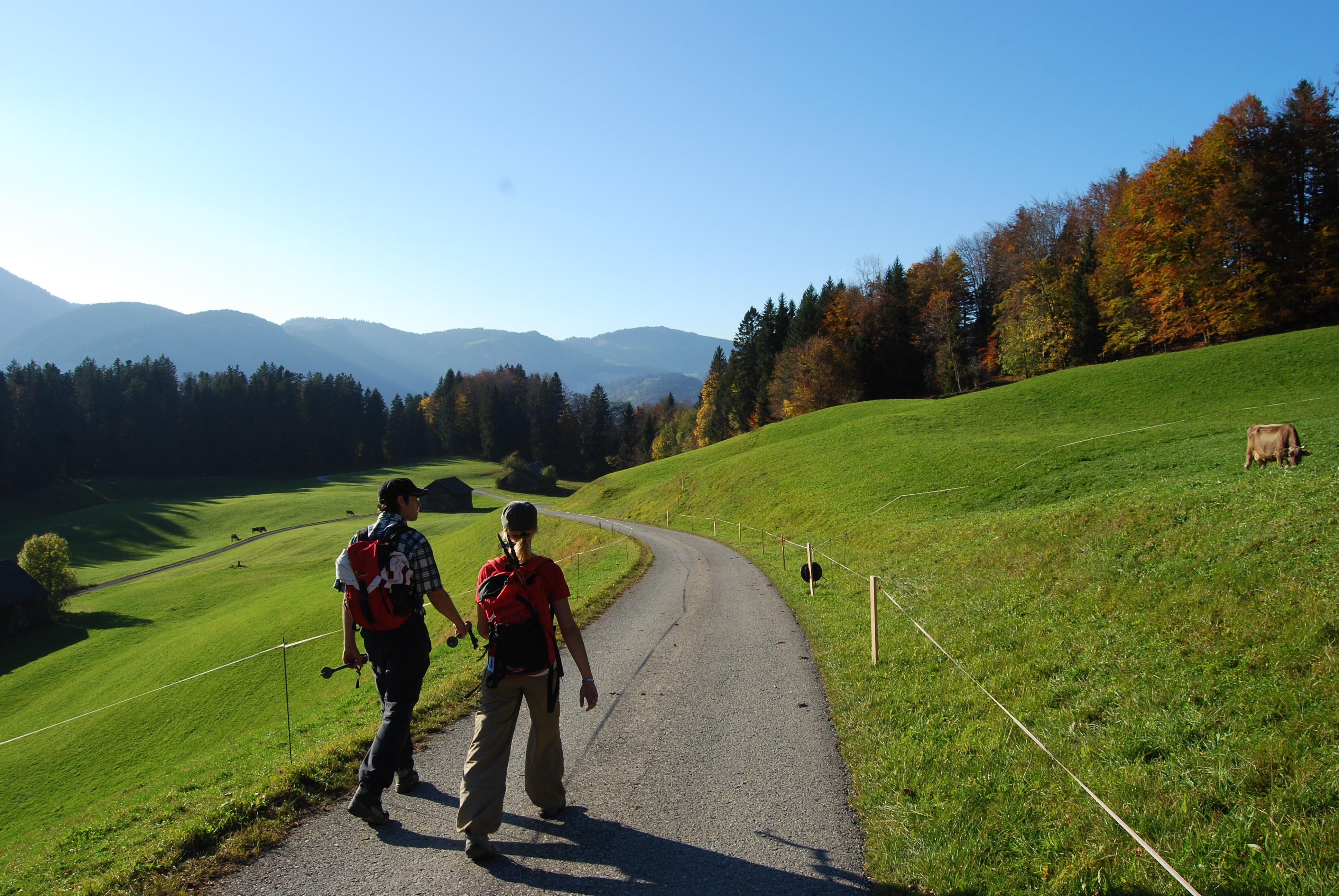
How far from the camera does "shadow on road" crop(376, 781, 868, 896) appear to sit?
420 cm

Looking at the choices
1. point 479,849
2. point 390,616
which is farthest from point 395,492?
point 479,849

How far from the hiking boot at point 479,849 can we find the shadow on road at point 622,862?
70mm

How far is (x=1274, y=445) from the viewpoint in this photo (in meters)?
15.9

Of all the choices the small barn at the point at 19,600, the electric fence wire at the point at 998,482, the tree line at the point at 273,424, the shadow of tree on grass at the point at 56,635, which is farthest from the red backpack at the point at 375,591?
the tree line at the point at 273,424

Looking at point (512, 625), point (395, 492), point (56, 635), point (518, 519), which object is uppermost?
point (395, 492)

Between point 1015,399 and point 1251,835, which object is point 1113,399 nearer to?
point 1015,399

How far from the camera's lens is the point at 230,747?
10977mm

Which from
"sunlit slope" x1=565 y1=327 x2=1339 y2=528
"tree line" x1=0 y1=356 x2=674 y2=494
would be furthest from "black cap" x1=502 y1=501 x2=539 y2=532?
"tree line" x1=0 y1=356 x2=674 y2=494

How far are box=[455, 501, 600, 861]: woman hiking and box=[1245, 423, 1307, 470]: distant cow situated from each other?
60.4ft

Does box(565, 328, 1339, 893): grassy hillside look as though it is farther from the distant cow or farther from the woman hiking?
the woman hiking

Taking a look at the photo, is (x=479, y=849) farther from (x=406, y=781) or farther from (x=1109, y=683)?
(x=1109, y=683)

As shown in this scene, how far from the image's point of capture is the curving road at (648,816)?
433cm

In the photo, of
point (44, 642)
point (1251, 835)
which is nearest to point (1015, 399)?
point (1251, 835)

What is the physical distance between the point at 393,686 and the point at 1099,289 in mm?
66757
